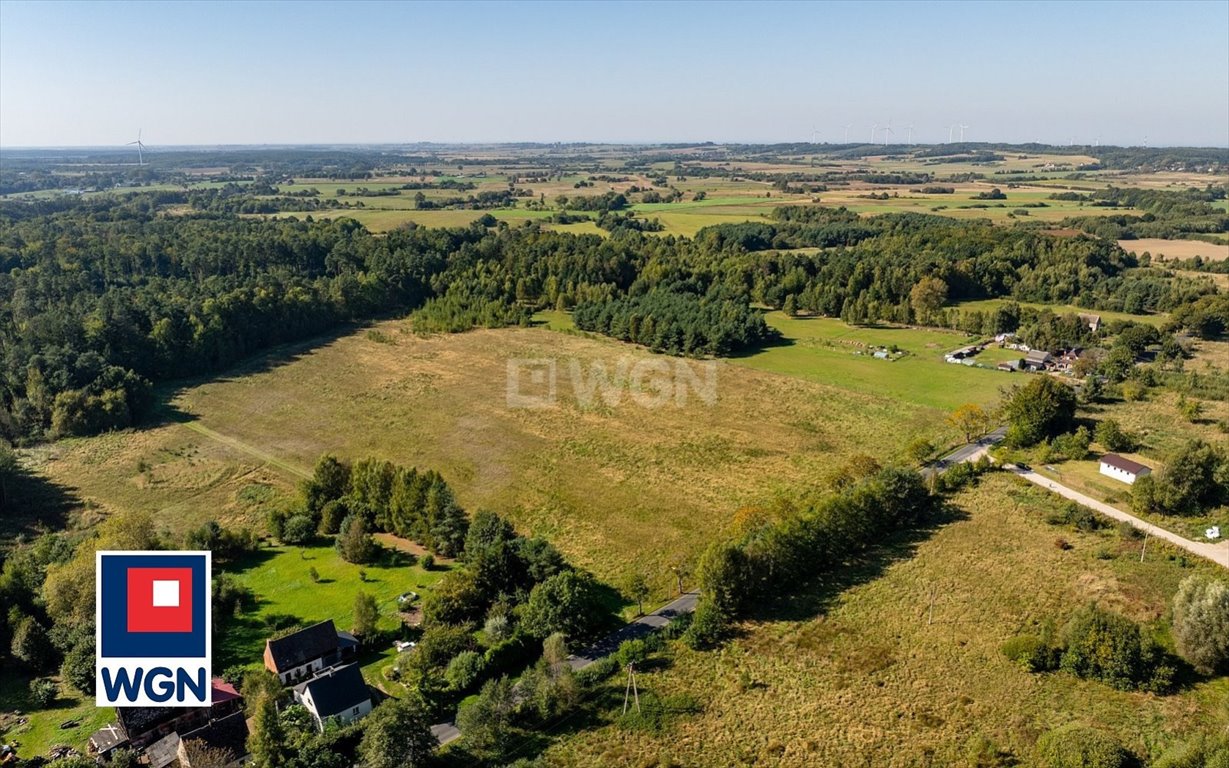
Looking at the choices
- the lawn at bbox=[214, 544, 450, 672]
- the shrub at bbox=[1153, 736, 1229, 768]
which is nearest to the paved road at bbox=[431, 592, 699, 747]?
the lawn at bbox=[214, 544, 450, 672]

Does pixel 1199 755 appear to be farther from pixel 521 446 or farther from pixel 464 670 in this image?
pixel 521 446

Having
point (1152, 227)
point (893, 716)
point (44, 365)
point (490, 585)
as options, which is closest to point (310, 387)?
point (44, 365)

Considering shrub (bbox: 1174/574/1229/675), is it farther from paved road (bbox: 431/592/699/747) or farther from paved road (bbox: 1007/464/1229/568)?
paved road (bbox: 431/592/699/747)

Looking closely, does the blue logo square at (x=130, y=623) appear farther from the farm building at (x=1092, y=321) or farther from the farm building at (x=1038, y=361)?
the farm building at (x=1092, y=321)

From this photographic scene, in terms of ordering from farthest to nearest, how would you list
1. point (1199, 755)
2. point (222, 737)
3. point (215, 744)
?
point (222, 737)
point (215, 744)
point (1199, 755)

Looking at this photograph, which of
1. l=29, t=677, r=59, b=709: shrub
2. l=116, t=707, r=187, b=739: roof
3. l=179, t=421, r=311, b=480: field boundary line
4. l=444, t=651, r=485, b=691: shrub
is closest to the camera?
l=116, t=707, r=187, b=739: roof

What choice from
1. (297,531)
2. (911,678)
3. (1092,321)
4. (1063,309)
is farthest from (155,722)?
(1063,309)

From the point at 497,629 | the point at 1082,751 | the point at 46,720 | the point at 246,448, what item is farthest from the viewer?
the point at 246,448
